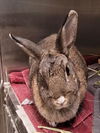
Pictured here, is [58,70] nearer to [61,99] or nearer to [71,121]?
[61,99]

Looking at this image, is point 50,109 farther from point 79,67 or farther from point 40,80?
point 79,67

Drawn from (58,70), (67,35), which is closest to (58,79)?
(58,70)

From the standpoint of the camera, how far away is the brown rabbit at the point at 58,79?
105 cm

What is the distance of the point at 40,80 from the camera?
1.13 meters

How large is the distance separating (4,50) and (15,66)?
0.11 metres

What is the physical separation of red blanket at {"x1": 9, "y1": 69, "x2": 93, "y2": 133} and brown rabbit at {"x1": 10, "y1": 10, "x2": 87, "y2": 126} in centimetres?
4

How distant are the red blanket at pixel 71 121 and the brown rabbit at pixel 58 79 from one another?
39 mm

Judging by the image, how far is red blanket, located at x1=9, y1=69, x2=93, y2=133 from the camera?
3.89 feet

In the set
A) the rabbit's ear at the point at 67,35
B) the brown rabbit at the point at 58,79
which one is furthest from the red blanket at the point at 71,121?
the rabbit's ear at the point at 67,35

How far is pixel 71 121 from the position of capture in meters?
1.21

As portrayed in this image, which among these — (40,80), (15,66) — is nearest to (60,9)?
(15,66)

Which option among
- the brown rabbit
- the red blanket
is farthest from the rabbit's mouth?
the red blanket

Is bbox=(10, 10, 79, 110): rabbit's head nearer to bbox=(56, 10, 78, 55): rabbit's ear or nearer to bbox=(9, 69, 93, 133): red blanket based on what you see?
bbox=(56, 10, 78, 55): rabbit's ear

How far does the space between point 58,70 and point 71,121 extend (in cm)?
26
